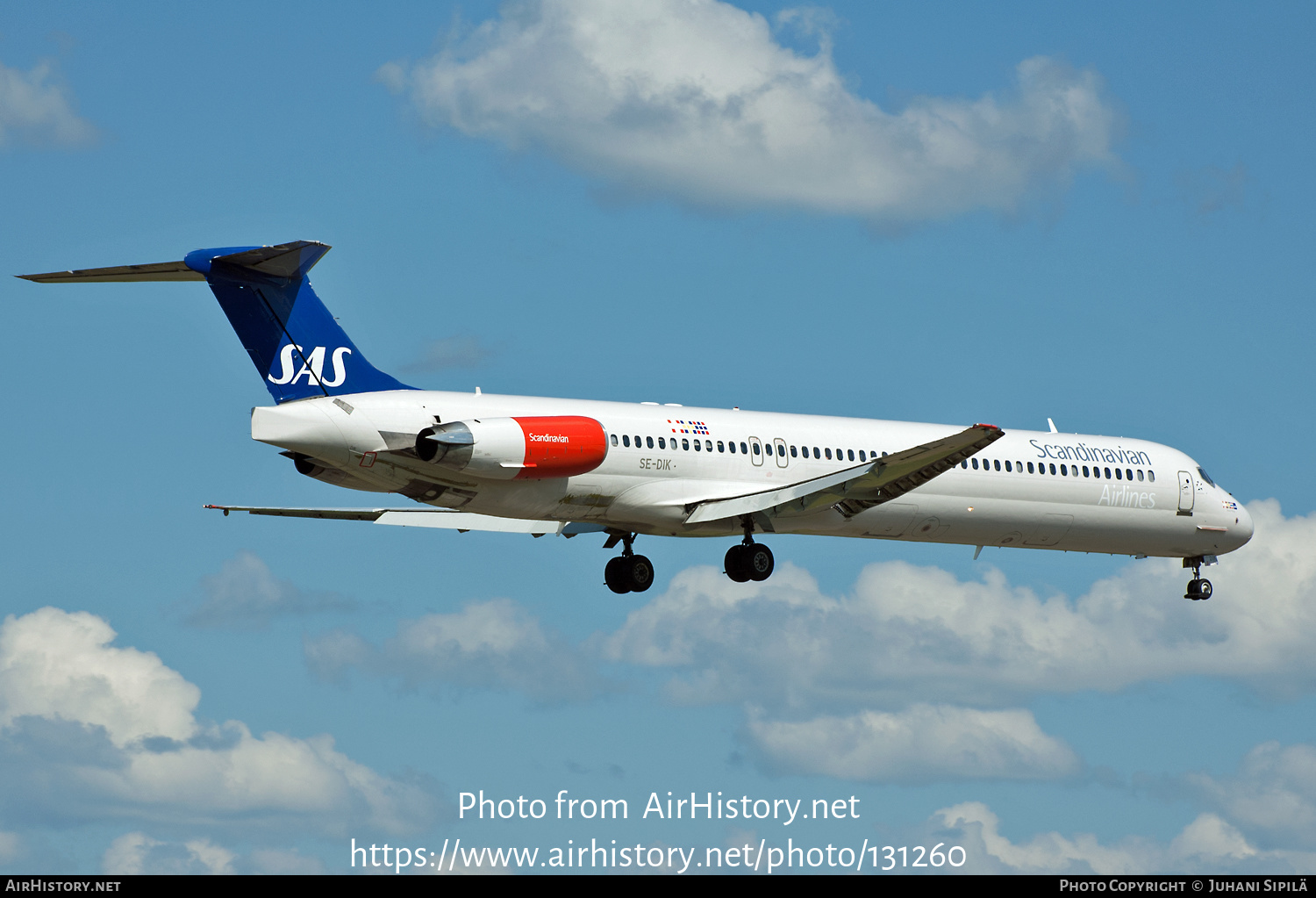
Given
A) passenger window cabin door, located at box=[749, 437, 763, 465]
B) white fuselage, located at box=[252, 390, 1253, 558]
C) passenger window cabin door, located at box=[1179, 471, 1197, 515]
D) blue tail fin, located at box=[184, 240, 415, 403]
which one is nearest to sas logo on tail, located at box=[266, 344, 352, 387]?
blue tail fin, located at box=[184, 240, 415, 403]

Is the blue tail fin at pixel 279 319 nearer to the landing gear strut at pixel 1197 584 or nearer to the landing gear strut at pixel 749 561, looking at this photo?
the landing gear strut at pixel 749 561

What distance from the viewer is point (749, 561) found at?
35469mm

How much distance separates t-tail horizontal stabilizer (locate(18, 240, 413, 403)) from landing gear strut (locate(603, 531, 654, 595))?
744 centimetres

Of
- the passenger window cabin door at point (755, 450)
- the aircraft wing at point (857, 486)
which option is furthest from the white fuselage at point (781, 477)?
the aircraft wing at point (857, 486)

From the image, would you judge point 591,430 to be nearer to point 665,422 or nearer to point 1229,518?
point 665,422

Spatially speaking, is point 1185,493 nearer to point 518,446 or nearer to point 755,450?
point 755,450

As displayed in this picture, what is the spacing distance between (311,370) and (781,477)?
383 inches

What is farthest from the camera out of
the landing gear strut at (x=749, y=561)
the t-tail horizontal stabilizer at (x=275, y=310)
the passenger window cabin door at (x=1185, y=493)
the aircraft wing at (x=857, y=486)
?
the passenger window cabin door at (x=1185, y=493)

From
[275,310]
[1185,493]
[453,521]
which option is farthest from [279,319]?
[1185,493]

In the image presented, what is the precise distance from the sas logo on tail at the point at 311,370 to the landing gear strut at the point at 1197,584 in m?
21.0

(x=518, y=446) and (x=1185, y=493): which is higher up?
(x=1185, y=493)

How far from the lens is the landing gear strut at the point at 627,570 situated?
36875 millimetres
